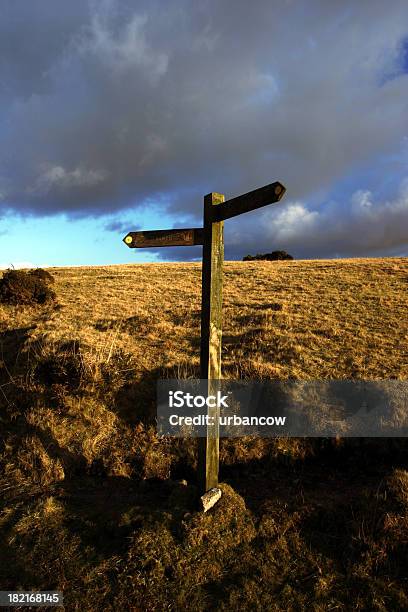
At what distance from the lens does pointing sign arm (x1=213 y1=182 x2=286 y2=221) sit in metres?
4.62

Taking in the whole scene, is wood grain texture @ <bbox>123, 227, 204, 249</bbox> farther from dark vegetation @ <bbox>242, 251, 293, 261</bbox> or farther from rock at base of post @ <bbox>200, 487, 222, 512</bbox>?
dark vegetation @ <bbox>242, 251, 293, 261</bbox>

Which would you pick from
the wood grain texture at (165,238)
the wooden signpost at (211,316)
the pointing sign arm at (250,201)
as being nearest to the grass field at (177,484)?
the wooden signpost at (211,316)

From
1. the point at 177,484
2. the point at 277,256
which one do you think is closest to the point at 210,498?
the point at 177,484

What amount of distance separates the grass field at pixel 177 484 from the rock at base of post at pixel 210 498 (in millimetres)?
108

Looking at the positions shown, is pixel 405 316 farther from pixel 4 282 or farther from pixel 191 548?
pixel 4 282

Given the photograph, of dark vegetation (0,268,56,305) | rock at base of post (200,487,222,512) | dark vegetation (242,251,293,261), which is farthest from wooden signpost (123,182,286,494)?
dark vegetation (242,251,293,261)

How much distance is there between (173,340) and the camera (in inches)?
492

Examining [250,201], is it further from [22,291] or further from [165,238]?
[22,291]

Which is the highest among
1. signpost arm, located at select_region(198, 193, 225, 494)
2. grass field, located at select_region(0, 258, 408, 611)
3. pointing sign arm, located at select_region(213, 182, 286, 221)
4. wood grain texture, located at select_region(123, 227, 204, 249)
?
pointing sign arm, located at select_region(213, 182, 286, 221)

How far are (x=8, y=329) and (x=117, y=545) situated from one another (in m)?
11.1

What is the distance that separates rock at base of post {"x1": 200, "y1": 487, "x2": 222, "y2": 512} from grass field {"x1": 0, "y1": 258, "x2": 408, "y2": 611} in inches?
4.2

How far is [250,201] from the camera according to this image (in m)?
5.02

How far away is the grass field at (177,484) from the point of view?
4566mm

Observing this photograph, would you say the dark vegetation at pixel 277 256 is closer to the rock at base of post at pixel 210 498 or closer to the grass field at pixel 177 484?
the grass field at pixel 177 484
